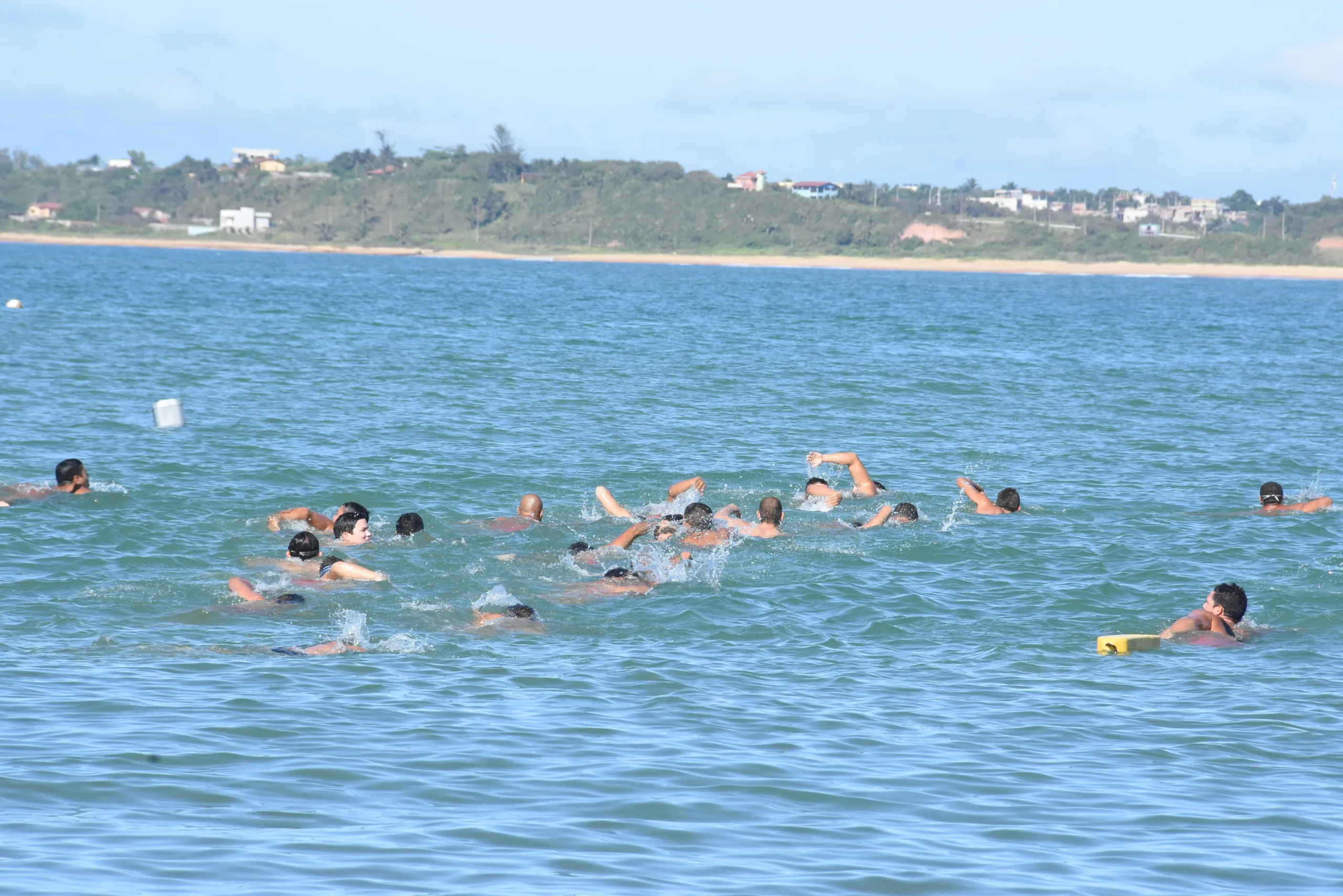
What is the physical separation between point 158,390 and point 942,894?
27.8m

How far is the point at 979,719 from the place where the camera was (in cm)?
1088

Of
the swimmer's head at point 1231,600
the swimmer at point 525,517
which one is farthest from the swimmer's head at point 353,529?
the swimmer's head at point 1231,600

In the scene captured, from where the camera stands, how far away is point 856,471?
2073 cm

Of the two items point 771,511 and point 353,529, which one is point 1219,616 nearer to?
point 771,511

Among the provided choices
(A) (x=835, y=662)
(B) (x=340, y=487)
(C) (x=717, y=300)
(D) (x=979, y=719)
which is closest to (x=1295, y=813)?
(D) (x=979, y=719)

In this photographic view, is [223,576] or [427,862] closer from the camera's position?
[427,862]

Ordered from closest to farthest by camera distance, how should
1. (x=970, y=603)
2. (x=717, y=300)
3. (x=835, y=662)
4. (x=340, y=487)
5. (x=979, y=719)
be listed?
(x=979, y=719)
(x=835, y=662)
(x=970, y=603)
(x=340, y=487)
(x=717, y=300)

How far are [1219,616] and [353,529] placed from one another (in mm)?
9311

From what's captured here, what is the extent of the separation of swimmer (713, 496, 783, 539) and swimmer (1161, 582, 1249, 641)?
17.7 ft

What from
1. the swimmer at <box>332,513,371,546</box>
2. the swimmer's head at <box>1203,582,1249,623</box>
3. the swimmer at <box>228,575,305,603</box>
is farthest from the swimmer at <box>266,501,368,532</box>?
the swimmer's head at <box>1203,582,1249,623</box>

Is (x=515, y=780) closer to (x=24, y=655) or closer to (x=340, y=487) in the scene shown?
(x=24, y=655)

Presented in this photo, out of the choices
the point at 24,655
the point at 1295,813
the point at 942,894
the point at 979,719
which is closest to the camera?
the point at 942,894

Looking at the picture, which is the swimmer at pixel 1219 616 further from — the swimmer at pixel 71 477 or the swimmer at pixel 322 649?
the swimmer at pixel 71 477

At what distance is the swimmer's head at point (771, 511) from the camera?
17781 millimetres
